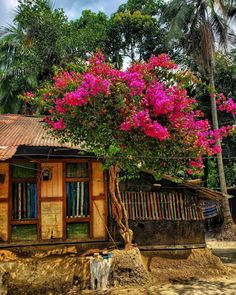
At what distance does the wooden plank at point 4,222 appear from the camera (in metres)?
8.63

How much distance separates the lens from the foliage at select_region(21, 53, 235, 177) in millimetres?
6961

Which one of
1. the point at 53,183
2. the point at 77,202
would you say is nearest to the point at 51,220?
the point at 77,202

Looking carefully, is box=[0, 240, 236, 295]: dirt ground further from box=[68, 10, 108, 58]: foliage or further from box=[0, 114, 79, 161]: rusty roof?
box=[68, 10, 108, 58]: foliage

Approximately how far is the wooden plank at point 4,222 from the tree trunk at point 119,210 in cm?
278

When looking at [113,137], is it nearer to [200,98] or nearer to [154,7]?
[200,98]

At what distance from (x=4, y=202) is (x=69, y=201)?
1.68 meters

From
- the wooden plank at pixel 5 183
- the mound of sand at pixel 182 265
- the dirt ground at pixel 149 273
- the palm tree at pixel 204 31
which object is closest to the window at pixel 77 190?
the dirt ground at pixel 149 273

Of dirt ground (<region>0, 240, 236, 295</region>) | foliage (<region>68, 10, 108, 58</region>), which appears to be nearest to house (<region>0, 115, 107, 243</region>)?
dirt ground (<region>0, 240, 236, 295</region>)

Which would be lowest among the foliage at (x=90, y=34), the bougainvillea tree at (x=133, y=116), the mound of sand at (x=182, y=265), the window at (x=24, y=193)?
the mound of sand at (x=182, y=265)

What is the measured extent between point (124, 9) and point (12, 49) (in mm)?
8840

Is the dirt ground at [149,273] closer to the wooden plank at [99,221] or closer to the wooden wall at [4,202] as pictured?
the wooden wall at [4,202]

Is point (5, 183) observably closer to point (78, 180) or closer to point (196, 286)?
point (78, 180)

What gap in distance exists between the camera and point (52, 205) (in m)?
8.95

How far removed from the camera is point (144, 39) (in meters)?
21.8
